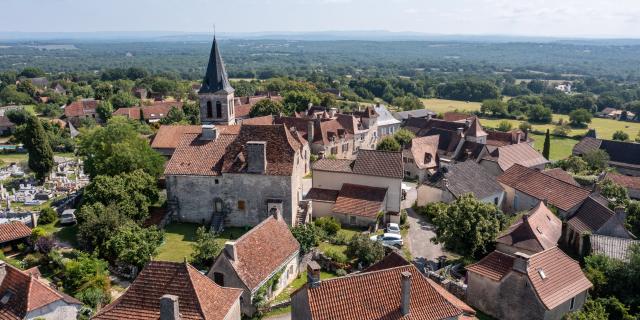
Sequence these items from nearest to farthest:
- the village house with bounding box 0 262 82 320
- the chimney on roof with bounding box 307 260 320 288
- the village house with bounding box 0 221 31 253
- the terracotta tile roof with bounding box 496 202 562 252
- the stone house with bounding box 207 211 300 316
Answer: the chimney on roof with bounding box 307 260 320 288
the village house with bounding box 0 262 82 320
the stone house with bounding box 207 211 300 316
the terracotta tile roof with bounding box 496 202 562 252
the village house with bounding box 0 221 31 253

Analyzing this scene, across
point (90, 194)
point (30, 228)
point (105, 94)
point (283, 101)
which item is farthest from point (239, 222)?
point (105, 94)

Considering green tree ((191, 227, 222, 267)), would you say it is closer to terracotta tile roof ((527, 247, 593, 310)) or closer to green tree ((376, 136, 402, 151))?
terracotta tile roof ((527, 247, 593, 310))

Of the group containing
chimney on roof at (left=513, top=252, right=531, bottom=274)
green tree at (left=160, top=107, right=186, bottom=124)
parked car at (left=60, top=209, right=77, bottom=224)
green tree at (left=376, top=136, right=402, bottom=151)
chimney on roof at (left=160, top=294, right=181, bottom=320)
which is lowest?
parked car at (left=60, top=209, right=77, bottom=224)

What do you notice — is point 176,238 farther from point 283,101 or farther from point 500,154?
point 283,101

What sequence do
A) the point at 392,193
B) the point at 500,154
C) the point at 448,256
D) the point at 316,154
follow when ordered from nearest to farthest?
the point at 448,256
the point at 392,193
the point at 500,154
the point at 316,154

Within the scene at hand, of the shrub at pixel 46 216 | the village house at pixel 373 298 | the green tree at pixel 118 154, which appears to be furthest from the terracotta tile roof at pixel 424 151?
the shrub at pixel 46 216

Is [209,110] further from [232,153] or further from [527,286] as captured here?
[527,286]

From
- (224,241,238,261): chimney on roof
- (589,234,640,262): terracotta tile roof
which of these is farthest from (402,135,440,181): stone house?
(224,241,238,261): chimney on roof
